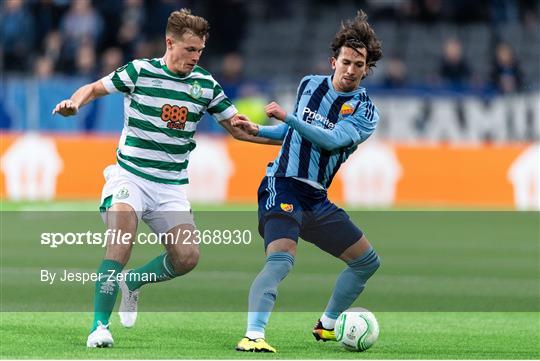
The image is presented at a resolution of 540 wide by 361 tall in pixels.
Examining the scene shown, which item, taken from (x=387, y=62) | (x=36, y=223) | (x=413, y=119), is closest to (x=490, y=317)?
(x=36, y=223)

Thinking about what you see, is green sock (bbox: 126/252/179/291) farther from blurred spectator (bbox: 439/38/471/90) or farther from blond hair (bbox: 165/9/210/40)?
blurred spectator (bbox: 439/38/471/90)

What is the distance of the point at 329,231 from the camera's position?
29.2 ft

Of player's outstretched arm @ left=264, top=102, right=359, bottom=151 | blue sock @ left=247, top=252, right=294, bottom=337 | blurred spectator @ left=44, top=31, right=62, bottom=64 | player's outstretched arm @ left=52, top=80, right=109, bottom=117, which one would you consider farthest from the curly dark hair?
blurred spectator @ left=44, top=31, right=62, bottom=64

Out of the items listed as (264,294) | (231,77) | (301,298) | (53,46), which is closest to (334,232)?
(264,294)

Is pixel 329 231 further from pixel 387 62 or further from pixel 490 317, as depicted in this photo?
pixel 387 62

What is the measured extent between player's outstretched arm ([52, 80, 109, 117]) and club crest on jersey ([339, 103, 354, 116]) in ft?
5.00

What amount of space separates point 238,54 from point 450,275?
13.4 m

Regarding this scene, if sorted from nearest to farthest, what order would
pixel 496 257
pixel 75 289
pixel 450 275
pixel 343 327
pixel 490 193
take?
pixel 343 327, pixel 75 289, pixel 450 275, pixel 496 257, pixel 490 193

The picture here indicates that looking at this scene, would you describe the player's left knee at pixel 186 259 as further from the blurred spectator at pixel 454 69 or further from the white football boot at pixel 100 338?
the blurred spectator at pixel 454 69

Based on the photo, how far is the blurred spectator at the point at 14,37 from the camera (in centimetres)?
2430

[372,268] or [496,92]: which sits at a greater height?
[496,92]

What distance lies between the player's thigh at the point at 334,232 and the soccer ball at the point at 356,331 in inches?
18.5

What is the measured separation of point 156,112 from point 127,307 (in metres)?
1.56

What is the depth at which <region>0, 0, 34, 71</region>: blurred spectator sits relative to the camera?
24.3 metres
